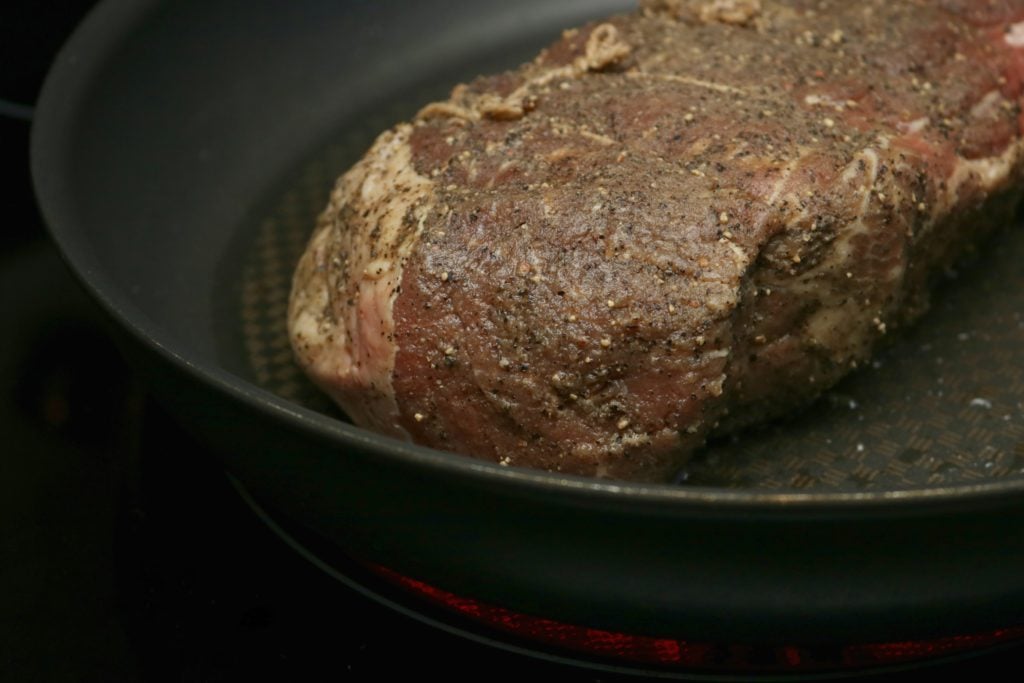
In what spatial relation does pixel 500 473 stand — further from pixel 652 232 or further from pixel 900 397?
pixel 900 397

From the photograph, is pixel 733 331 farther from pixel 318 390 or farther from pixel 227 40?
pixel 227 40

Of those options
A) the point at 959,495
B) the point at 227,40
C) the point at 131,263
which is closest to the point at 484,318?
the point at 959,495

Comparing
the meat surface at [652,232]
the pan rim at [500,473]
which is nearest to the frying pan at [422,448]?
the pan rim at [500,473]

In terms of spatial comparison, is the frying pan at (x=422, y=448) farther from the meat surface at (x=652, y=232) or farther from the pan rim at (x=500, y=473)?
the meat surface at (x=652, y=232)

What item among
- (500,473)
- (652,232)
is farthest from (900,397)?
(500,473)

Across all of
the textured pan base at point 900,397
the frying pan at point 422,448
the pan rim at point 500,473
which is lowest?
the textured pan base at point 900,397

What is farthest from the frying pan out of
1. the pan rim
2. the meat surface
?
the meat surface
